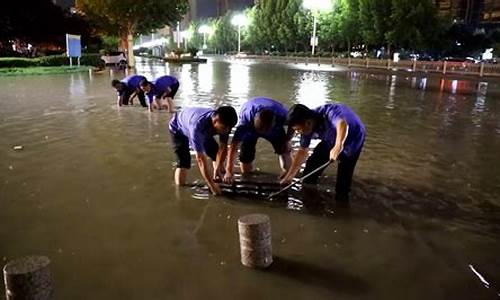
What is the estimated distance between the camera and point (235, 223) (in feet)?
18.6

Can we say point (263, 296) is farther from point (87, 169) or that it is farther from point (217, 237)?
point (87, 169)

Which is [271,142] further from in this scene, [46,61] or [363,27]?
[363,27]

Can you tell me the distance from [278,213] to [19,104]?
12968mm

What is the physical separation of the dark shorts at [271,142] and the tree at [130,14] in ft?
109

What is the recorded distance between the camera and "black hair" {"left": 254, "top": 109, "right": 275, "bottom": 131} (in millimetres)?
5531

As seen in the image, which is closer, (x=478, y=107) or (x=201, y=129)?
(x=201, y=129)

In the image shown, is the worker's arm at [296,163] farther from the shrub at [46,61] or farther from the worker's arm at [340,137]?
the shrub at [46,61]

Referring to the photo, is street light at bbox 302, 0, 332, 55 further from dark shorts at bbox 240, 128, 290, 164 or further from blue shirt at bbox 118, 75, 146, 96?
dark shorts at bbox 240, 128, 290, 164

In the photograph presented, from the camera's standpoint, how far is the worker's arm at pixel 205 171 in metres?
5.68

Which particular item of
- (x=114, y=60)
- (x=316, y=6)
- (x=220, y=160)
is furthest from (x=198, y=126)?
(x=316, y=6)

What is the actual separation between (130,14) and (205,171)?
35.3m

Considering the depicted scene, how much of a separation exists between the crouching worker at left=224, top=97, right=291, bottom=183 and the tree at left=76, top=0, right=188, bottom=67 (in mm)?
33494

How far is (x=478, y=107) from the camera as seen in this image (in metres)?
15.7

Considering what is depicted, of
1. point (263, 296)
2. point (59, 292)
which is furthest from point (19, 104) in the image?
point (263, 296)
